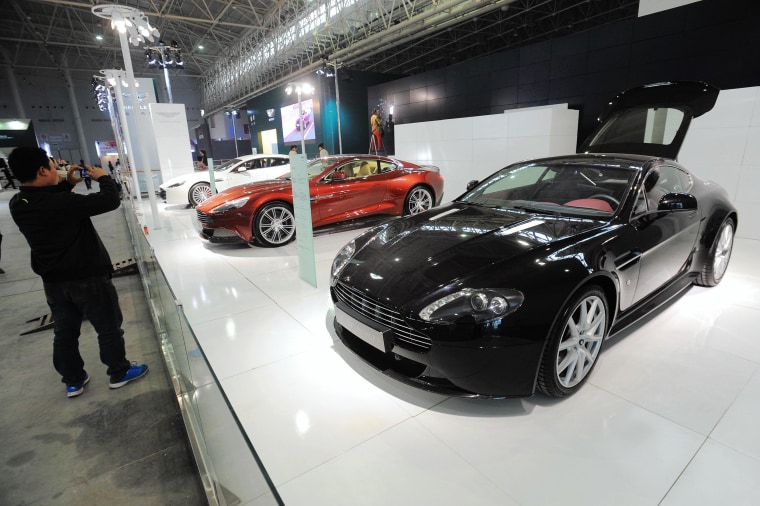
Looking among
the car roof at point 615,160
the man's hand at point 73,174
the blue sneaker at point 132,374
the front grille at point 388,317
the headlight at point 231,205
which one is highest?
the man's hand at point 73,174

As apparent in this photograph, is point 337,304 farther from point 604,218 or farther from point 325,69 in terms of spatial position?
point 325,69

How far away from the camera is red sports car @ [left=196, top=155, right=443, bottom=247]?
16.3 feet

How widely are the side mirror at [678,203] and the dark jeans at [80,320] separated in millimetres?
3561

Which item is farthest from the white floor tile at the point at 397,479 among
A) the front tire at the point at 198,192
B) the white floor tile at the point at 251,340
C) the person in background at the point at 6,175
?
the person in background at the point at 6,175

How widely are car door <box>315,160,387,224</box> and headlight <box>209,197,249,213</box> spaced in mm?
929

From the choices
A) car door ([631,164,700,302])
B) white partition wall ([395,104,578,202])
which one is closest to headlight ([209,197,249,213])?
car door ([631,164,700,302])

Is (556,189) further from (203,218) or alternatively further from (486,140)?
(486,140)

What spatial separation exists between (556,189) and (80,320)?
3.33 metres

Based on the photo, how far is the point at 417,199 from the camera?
6.26 m

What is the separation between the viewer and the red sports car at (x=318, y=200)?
4.96 meters

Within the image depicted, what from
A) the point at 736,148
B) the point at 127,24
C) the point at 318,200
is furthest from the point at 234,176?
the point at 736,148

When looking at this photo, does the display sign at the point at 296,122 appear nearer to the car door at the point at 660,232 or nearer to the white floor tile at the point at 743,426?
the car door at the point at 660,232

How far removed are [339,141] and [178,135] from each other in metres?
7.26

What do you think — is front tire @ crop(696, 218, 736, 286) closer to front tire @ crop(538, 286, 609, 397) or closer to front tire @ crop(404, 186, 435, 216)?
front tire @ crop(538, 286, 609, 397)
